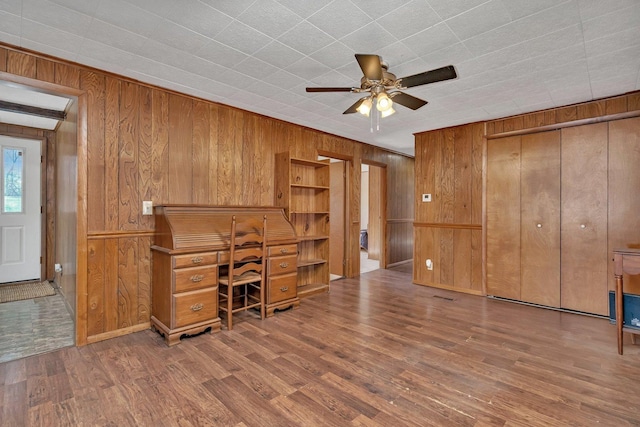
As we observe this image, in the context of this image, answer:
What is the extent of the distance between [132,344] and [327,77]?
304cm

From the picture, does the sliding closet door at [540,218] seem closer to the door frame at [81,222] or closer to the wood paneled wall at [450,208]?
the wood paneled wall at [450,208]

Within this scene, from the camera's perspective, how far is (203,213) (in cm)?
324

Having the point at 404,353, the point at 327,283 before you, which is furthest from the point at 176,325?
the point at 327,283

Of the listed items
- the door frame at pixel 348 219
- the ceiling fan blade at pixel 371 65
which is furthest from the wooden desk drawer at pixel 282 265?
the ceiling fan blade at pixel 371 65

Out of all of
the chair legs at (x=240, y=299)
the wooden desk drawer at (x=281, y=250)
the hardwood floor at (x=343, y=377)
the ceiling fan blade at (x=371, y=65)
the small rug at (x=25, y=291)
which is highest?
the ceiling fan blade at (x=371, y=65)

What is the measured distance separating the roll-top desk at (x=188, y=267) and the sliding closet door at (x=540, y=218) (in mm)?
3347

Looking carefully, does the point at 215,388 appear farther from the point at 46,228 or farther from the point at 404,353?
the point at 46,228

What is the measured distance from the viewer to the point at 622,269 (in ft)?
8.42

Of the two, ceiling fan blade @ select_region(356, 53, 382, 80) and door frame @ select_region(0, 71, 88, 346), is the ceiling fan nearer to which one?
ceiling fan blade @ select_region(356, 53, 382, 80)

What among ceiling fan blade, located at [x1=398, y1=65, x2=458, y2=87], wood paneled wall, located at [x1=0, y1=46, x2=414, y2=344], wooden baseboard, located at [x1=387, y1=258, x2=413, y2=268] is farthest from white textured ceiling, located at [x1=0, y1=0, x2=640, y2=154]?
wooden baseboard, located at [x1=387, y1=258, x2=413, y2=268]

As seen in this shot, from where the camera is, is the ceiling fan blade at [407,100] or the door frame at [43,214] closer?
the ceiling fan blade at [407,100]

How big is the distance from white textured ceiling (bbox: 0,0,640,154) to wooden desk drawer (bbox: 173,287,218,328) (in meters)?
2.08

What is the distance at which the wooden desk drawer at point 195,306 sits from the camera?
2754mm

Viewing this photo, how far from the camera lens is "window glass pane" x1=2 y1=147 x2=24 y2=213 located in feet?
15.0
